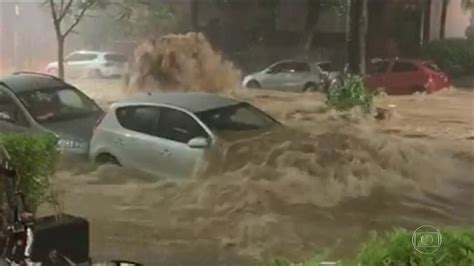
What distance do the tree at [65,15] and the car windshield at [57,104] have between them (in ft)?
0.21

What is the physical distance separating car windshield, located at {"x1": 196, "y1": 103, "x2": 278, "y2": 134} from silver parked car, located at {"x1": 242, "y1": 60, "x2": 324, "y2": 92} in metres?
0.05

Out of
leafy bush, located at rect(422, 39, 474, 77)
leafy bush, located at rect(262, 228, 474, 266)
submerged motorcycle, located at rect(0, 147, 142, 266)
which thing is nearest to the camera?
leafy bush, located at rect(262, 228, 474, 266)

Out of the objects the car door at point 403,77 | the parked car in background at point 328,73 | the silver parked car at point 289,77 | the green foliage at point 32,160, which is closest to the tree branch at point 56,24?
the green foliage at point 32,160

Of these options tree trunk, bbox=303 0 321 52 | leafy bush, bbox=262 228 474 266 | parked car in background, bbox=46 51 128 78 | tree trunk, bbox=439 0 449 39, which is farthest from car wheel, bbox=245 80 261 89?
leafy bush, bbox=262 228 474 266

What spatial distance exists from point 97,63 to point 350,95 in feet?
1.44

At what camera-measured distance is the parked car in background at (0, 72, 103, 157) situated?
55.8 inches

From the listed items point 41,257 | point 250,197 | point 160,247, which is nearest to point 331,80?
point 250,197

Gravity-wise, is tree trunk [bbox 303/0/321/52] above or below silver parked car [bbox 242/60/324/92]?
above

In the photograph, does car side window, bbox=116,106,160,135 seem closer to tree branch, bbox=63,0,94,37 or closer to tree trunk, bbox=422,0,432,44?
tree branch, bbox=63,0,94,37

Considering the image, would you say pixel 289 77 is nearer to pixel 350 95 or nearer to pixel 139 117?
pixel 350 95

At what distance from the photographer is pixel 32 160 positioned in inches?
49.2

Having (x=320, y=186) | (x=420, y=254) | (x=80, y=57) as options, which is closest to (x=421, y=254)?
(x=420, y=254)

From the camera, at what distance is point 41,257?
120 cm

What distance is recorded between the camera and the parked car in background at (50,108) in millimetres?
1418
